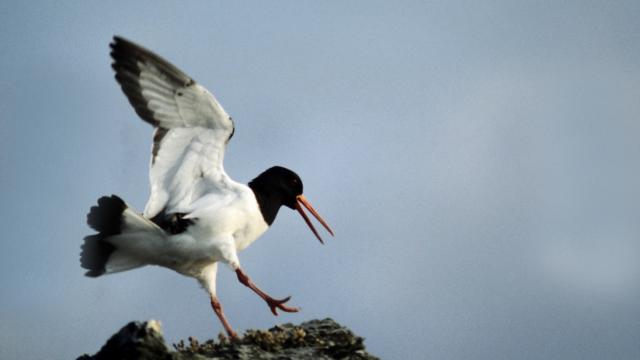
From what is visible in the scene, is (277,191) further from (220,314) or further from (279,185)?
(220,314)

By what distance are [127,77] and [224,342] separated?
4.13m

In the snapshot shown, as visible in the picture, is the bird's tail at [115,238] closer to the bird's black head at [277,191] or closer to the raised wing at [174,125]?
the raised wing at [174,125]

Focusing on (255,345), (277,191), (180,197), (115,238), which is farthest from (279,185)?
(255,345)

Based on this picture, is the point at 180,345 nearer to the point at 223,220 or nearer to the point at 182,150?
the point at 223,220

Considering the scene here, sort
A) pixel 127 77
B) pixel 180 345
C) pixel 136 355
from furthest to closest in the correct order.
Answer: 1. pixel 127 77
2. pixel 180 345
3. pixel 136 355

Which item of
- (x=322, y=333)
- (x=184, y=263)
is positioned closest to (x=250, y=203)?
(x=184, y=263)

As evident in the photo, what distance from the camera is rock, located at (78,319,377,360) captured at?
859cm

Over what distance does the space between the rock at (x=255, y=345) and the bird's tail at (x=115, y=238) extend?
5.60ft

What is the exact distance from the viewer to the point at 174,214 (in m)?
11.8

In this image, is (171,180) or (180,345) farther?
(171,180)

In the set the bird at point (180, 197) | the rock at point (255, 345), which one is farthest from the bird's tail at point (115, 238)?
the rock at point (255, 345)

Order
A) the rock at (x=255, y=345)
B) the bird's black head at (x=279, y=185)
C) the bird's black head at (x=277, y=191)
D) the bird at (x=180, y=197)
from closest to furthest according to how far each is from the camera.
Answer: the rock at (x=255, y=345) < the bird at (x=180, y=197) < the bird's black head at (x=277, y=191) < the bird's black head at (x=279, y=185)

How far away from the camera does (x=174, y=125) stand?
39.2 feet

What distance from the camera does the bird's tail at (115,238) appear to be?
1089 centimetres
